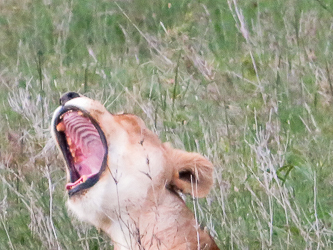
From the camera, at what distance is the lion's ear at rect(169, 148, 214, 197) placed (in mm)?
3678

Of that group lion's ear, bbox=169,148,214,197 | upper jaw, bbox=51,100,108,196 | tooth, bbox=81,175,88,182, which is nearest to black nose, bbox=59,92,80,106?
upper jaw, bbox=51,100,108,196

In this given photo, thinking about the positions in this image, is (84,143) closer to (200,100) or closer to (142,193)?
(142,193)

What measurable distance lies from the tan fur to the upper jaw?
0.02m

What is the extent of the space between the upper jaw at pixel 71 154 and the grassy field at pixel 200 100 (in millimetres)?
290

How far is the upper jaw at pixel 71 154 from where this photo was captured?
359cm

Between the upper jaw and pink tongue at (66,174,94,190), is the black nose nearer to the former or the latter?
the upper jaw

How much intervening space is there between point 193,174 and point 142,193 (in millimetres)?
275

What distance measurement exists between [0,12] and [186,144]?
390 cm

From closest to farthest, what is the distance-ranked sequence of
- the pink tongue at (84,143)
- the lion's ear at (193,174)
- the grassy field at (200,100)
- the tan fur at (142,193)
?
the tan fur at (142,193) → the lion's ear at (193,174) → the pink tongue at (84,143) → the grassy field at (200,100)

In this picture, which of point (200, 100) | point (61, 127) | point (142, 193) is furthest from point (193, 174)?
point (200, 100)

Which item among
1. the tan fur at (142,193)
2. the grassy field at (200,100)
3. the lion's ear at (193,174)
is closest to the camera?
the tan fur at (142,193)

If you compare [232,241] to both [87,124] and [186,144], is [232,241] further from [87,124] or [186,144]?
[186,144]

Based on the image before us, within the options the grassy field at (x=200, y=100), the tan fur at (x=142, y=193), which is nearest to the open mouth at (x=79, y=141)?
the tan fur at (x=142, y=193)

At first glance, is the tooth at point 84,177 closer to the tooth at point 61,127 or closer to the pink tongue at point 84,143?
the pink tongue at point 84,143
